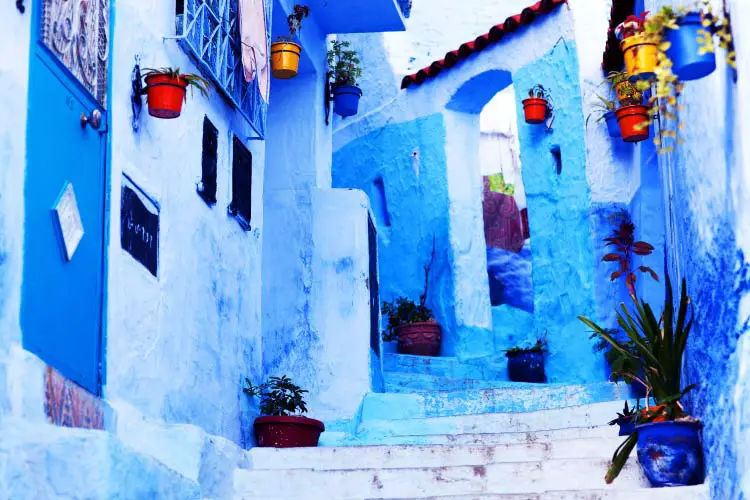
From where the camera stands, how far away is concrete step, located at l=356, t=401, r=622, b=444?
8117 millimetres

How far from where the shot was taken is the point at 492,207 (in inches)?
700

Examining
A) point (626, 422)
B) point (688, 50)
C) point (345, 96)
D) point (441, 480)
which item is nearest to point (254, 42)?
point (345, 96)

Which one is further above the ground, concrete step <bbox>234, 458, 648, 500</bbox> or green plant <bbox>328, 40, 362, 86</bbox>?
green plant <bbox>328, 40, 362, 86</bbox>

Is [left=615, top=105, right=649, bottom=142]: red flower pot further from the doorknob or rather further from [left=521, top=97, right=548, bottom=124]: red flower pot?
the doorknob

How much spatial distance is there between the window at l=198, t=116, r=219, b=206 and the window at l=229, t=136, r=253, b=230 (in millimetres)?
441

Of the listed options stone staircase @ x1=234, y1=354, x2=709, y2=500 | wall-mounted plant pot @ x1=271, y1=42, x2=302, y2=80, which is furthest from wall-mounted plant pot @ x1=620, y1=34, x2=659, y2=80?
wall-mounted plant pot @ x1=271, y1=42, x2=302, y2=80

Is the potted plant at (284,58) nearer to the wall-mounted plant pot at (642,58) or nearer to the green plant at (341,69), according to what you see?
the green plant at (341,69)

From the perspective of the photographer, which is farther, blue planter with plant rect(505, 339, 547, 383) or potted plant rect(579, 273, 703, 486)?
blue planter with plant rect(505, 339, 547, 383)

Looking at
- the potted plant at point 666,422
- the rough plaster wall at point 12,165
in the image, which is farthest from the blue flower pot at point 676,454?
the rough plaster wall at point 12,165

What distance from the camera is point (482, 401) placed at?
29.7 ft

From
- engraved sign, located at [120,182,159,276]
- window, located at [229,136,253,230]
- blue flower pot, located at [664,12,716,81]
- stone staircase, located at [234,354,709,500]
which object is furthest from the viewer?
window, located at [229,136,253,230]

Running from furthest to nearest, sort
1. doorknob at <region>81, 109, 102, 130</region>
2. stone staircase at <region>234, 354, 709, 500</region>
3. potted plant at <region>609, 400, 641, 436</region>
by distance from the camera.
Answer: potted plant at <region>609, 400, 641, 436</region> → stone staircase at <region>234, 354, 709, 500</region> → doorknob at <region>81, 109, 102, 130</region>

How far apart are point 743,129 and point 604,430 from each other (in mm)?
3227

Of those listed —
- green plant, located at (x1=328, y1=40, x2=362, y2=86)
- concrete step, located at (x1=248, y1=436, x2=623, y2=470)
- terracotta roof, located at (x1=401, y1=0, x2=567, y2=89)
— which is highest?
terracotta roof, located at (x1=401, y1=0, x2=567, y2=89)
